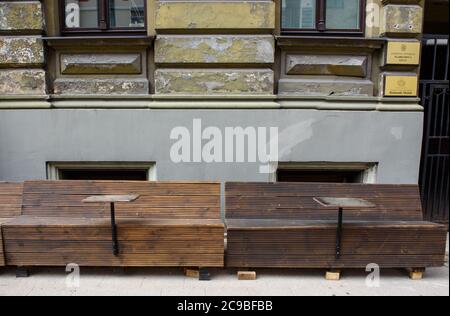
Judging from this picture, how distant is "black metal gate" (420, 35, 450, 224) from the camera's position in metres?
4.48

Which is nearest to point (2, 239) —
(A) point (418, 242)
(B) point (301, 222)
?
(B) point (301, 222)

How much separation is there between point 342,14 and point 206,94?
2.09 meters

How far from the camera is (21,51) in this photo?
3.94 meters

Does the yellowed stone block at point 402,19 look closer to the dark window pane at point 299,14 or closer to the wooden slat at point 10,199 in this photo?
the dark window pane at point 299,14

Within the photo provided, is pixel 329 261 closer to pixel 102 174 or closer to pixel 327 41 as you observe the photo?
pixel 327 41

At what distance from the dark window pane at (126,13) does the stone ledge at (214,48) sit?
1.73 ft

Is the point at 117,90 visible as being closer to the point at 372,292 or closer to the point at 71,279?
the point at 71,279

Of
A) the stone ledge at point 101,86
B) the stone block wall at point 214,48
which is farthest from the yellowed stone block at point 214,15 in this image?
the stone ledge at point 101,86

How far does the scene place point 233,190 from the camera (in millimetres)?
3391

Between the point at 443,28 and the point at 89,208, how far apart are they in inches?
219

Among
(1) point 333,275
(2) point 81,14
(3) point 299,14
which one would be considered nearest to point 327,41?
(3) point 299,14

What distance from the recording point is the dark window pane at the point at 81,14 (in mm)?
4191

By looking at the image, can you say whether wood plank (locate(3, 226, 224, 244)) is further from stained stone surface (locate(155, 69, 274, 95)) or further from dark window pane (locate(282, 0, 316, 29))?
dark window pane (locate(282, 0, 316, 29))

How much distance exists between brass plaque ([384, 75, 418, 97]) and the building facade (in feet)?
0.05
